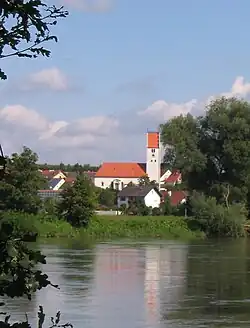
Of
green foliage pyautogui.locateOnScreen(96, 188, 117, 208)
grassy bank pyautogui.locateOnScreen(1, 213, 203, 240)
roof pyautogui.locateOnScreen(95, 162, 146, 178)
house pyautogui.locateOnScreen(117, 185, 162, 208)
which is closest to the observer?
grassy bank pyautogui.locateOnScreen(1, 213, 203, 240)

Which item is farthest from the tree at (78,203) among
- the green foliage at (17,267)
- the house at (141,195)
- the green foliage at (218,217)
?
the green foliage at (17,267)

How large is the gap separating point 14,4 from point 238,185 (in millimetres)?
47772

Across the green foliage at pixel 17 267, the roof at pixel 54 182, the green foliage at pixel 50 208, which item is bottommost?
the green foliage at pixel 17 267

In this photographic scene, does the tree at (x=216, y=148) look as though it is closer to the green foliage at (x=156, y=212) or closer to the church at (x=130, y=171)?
the green foliage at (x=156, y=212)

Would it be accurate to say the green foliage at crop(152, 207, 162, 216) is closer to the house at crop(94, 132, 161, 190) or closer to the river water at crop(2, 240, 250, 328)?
the river water at crop(2, 240, 250, 328)

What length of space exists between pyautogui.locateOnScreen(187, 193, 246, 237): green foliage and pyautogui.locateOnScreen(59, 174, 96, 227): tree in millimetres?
6756

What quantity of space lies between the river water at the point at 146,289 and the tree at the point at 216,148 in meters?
14.5

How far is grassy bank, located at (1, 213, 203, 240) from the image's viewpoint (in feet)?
149

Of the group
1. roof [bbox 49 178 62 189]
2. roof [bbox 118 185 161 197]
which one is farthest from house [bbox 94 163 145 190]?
roof [bbox 118 185 161 197]

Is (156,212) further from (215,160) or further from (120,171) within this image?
(120,171)

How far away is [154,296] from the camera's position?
754 inches

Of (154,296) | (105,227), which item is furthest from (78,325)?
(105,227)

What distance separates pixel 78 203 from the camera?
4666 centimetres

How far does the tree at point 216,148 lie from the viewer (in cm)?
4941
